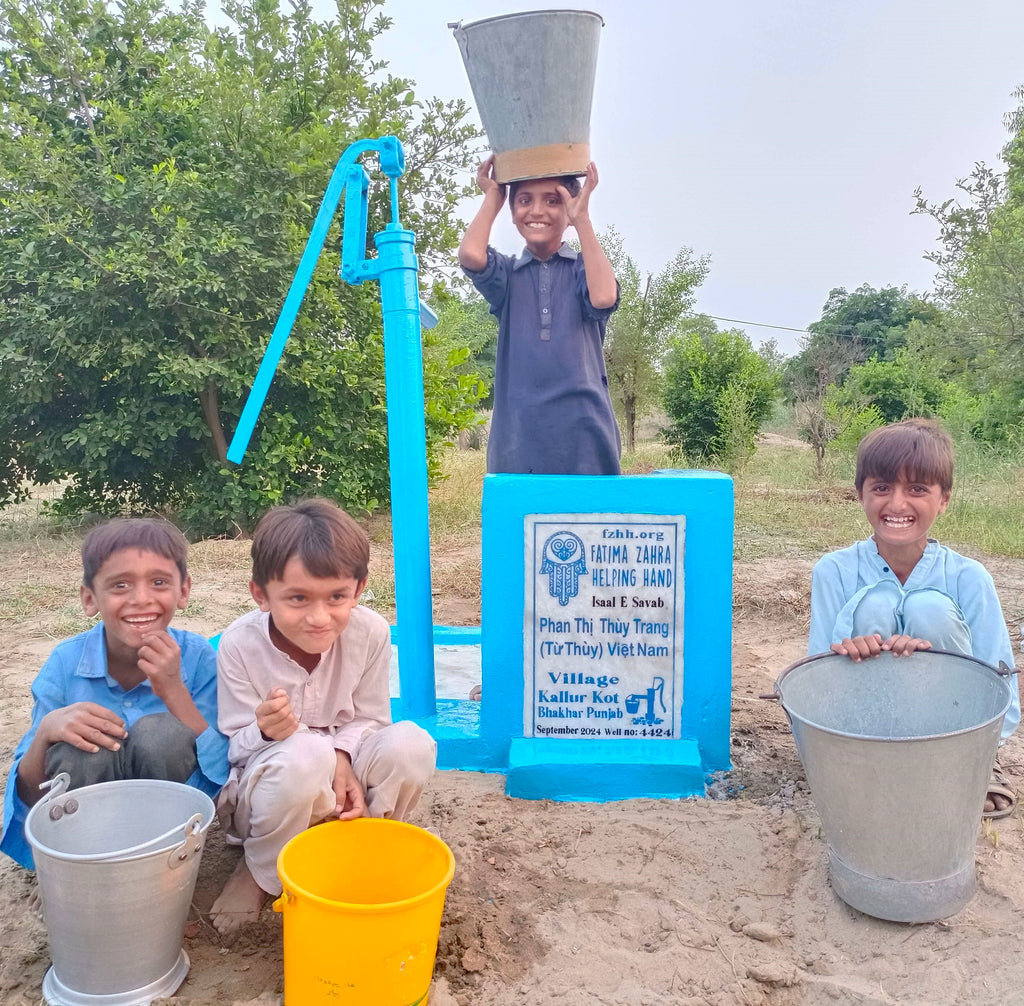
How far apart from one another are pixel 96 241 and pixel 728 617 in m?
5.49

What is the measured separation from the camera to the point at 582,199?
101 inches

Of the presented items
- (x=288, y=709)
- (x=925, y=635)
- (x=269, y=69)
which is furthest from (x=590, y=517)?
(x=269, y=69)

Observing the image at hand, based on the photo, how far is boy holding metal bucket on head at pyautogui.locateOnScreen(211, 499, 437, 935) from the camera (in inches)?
69.6

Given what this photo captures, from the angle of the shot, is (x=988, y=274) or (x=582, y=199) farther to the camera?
(x=988, y=274)

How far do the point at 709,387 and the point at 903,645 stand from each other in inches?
486

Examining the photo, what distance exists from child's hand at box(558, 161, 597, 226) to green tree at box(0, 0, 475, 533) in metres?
4.17

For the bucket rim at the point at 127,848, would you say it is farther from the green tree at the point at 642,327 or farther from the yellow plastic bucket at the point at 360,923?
the green tree at the point at 642,327

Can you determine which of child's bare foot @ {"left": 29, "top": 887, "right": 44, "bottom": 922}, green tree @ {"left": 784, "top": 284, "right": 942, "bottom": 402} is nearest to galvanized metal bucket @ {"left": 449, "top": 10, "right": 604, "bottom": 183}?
child's bare foot @ {"left": 29, "top": 887, "right": 44, "bottom": 922}

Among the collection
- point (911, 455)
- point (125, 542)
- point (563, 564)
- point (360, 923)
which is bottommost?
point (360, 923)

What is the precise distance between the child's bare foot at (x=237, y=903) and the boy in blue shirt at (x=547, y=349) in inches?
56.2

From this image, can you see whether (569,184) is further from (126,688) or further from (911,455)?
(126,688)

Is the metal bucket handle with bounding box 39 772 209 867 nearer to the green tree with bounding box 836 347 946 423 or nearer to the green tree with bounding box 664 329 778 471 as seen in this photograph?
the green tree with bounding box 664 329 778 471

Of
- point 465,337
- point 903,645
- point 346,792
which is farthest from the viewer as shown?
point 465,337

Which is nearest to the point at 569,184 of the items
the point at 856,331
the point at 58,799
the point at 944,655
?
the point at 944,655
